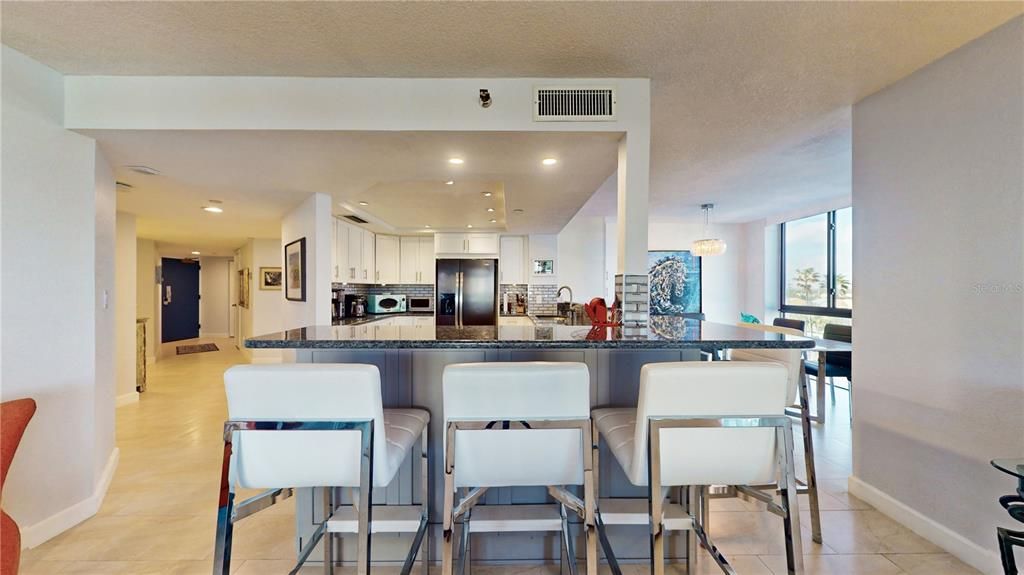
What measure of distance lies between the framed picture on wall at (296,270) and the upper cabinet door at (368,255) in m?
1.17

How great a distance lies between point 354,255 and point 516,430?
14.4 feet

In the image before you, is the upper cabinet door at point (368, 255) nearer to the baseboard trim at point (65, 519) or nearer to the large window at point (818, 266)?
the baseboard trim at point (65, 519)

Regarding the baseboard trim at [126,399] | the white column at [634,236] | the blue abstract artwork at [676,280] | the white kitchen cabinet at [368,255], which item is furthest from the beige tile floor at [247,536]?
the blue abstract artwork at [676,280]

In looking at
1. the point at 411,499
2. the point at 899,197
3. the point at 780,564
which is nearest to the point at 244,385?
the point at 411,499

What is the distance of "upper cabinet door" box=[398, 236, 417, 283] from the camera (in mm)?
6004

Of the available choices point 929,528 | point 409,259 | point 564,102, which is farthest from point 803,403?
point 409,259

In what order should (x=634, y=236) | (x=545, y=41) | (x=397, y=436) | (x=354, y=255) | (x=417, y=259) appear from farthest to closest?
(x=417, y=259) → (x=354, y=255) → (x=634, y=236) → (x=545, y=41) → (x=397, y=436)

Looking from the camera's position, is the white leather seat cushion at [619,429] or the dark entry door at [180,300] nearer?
the white leather seat cushion at [619,429]

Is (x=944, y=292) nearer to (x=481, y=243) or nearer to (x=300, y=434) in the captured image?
(x=300, y=434)

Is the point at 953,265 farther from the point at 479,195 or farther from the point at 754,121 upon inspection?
the point at 479,195

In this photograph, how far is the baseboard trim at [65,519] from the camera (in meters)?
1.86

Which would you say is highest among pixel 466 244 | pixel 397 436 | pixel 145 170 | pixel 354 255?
pixel 145 170

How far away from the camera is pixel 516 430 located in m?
1.25

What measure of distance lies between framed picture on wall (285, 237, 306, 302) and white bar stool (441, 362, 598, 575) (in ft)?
9.65
